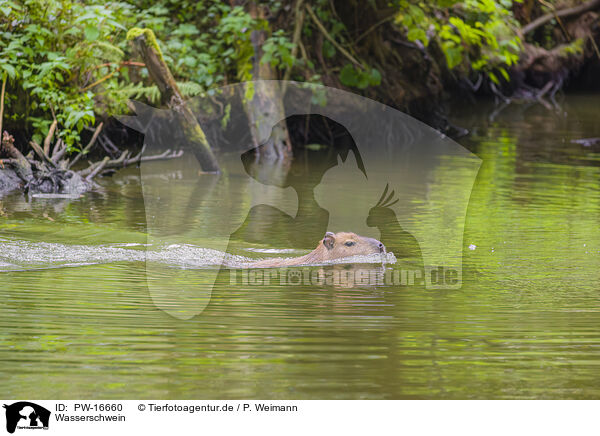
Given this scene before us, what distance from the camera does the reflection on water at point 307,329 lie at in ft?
13.7

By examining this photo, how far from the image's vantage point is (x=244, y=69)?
14594 millimetres

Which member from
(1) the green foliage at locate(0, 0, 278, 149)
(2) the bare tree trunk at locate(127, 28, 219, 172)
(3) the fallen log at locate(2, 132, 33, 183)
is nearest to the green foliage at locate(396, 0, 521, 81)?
(1) the green foliage at locate(0, 0, 278, 149)

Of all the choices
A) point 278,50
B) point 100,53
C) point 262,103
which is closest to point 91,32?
point 100,53

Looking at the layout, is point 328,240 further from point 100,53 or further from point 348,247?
point 100,53

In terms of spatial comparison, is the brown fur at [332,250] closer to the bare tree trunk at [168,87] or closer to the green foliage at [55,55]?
the bare tree trunk at [168,87]

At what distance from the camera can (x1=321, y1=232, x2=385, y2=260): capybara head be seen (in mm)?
7326

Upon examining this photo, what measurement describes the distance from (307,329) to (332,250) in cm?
223

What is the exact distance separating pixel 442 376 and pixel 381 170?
30.5ft

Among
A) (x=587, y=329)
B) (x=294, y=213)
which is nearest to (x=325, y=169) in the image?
(x=294, y=213)

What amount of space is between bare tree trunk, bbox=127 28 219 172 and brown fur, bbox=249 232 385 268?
503 centimetres
